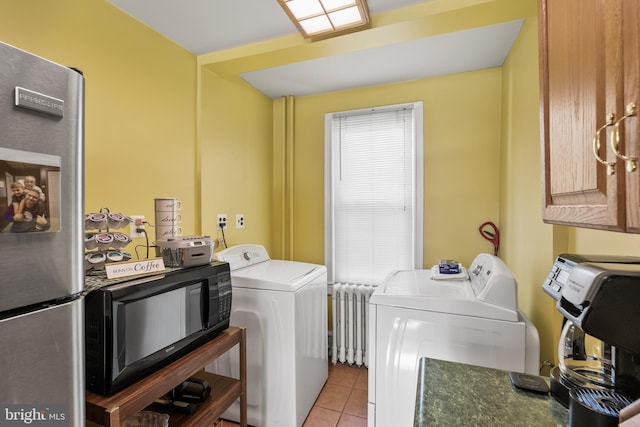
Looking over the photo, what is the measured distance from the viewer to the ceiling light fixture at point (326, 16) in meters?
1.39

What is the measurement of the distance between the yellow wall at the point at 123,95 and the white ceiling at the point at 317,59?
15 centimetres

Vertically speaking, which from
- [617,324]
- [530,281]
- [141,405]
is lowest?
[141,405]

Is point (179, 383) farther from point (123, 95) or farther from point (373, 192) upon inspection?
point (373, 192)

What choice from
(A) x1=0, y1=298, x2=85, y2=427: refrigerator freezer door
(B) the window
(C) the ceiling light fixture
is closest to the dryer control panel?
(B) the window

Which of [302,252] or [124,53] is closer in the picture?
[124,53]

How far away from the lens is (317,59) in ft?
6.76

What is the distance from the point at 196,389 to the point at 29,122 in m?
1.28

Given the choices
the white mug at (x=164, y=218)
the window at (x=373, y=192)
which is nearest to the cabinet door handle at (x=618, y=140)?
the white mug at (x=164, y=218)

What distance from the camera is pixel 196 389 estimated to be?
1351mm

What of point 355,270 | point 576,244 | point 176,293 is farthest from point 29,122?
point 355,270

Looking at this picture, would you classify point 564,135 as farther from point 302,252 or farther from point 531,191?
point 302,252

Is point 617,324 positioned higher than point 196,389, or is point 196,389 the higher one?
point 617,324

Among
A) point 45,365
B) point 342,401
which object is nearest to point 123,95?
point 45,365

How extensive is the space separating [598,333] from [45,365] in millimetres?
1134
